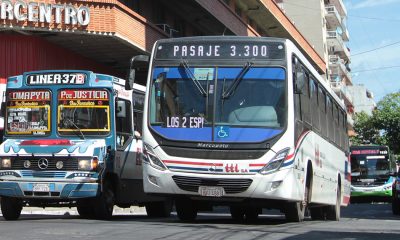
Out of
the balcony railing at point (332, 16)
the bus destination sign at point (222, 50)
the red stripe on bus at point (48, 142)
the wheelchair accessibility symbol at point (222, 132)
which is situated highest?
the balcony railing at point (332, 16)

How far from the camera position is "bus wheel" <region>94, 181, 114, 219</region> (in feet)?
48.3

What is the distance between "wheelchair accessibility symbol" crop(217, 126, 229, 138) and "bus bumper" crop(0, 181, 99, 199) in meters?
3.27

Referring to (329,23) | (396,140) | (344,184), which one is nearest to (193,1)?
(344,184)

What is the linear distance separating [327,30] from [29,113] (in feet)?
234

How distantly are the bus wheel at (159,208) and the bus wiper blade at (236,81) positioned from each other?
627cm

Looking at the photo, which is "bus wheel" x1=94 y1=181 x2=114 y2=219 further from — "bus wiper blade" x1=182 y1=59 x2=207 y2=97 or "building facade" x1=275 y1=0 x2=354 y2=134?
"building facade" x1=275 y1=0 x2=354 y2=134

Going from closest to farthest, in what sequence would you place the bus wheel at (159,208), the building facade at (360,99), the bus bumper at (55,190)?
the bus bumper at (55,190) < the bus wheel at (159,208) < the building facade at (360,99)

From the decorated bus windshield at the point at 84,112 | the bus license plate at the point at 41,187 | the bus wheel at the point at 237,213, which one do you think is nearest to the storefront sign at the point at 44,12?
the decorated bus windshield at the point at 84,112

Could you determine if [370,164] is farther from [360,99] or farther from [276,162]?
[360,99]

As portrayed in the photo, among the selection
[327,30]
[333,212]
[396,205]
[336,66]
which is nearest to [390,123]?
[336,66]

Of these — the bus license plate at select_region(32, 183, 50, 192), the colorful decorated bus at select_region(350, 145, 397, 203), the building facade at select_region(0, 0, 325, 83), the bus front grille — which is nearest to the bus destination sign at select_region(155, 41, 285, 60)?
the bus front grille

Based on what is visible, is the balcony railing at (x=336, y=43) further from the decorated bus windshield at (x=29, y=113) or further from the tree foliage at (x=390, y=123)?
the decorated bus windshield at (x=29, y=113)

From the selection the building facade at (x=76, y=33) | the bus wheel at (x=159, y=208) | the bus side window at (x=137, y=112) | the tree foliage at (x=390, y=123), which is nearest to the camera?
the bus side window at (x=137, y=112)

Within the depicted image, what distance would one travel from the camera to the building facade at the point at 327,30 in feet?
241
